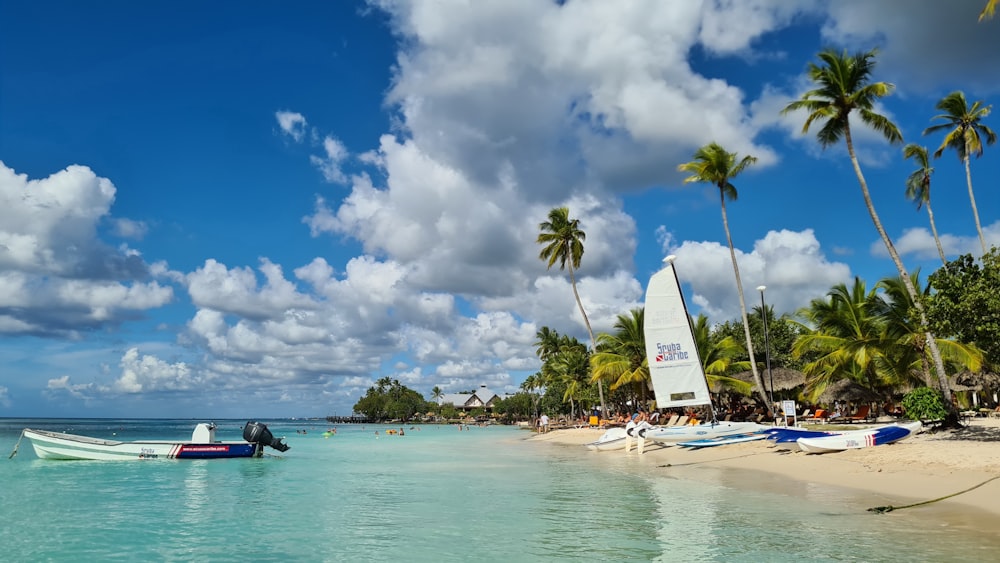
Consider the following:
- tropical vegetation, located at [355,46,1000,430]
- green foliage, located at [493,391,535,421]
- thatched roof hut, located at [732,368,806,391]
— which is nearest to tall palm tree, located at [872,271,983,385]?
tropical vegetation, located at [355,46,1000,430]

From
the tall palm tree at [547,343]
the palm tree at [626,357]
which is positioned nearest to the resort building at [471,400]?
the tall palm tree at [547,343]

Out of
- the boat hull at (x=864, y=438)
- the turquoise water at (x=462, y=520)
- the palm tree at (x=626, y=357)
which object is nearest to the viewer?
the turquoise water at (x=462, y=520)

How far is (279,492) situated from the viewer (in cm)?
1830

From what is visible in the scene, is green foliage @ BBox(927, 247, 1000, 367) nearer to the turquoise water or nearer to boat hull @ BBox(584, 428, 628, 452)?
the turquoise water

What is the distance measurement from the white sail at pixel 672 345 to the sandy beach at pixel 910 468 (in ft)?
8.34

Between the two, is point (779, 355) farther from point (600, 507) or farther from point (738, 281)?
point (600, 507)

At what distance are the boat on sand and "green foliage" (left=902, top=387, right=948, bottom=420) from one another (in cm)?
2578

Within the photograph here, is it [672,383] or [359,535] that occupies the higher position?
[672,383]

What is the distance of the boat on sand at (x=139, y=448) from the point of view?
91.5 feet

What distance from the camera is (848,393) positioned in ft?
98.1

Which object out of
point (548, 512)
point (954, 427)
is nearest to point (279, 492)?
→ point (548, 512)

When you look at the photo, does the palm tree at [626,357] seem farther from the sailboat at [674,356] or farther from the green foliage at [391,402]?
the green foliage at [391,402]

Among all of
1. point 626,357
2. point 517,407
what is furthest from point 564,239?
point 517,407

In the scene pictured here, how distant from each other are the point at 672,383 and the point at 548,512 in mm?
12768
